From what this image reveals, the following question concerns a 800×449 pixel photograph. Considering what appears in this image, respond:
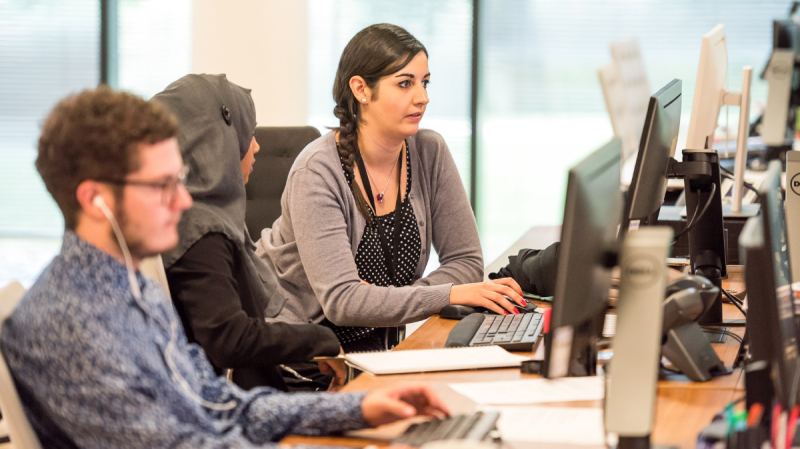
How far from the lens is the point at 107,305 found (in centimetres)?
98

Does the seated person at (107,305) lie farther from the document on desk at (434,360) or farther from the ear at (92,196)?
the document on desk at (434,360)

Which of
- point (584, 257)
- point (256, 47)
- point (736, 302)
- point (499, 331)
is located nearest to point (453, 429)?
point (584, 257)

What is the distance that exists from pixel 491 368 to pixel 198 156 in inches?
28.0

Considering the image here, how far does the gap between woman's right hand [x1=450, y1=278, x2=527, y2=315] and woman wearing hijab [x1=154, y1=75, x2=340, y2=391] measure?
0.43 meters

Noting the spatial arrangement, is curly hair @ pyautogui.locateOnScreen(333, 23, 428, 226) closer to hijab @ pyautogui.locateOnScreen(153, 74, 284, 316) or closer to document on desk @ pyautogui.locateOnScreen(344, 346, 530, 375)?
hijab @ pyautogui.locateOnScreen(153, 74, 284, 316)

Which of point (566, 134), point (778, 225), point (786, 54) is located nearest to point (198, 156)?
point (778, 225)

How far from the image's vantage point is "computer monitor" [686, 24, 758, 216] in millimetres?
2371

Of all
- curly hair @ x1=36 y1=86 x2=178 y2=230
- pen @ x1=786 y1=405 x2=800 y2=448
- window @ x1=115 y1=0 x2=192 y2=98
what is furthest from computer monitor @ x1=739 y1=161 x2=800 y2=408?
window @ x1=115 y1=0 x2=192 y2=98

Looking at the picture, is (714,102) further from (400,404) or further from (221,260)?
(400,404)

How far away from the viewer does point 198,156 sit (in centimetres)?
166

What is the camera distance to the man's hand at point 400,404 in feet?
3.84

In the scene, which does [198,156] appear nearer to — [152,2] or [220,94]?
[220,94]

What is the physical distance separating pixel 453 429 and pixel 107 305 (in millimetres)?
478

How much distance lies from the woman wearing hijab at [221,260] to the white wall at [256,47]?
2335 mm
